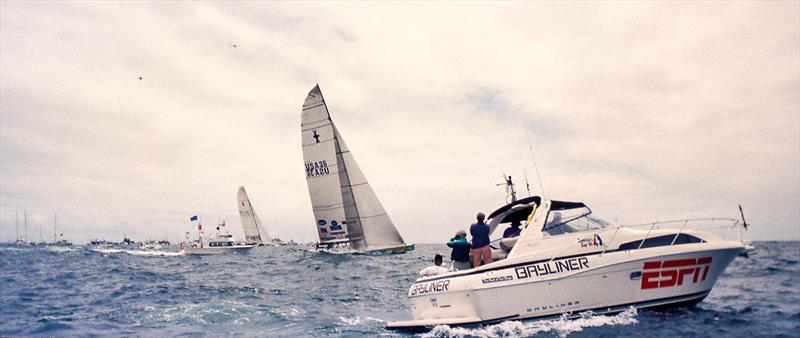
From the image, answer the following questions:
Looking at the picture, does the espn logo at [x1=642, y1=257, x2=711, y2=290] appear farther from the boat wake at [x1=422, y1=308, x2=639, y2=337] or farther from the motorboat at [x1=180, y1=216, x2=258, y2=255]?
the motorboat at [x1=180, y1=216, x2=258, y2=255]

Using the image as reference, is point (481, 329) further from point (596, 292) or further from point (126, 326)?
point (126, 326)

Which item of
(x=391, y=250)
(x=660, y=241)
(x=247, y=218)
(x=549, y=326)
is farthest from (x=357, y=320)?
(x=247, y=218)

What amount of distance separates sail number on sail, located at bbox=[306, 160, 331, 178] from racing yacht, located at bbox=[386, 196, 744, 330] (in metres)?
38.1

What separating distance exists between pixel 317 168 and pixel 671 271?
41.0 meters

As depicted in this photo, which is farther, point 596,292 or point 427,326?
point 427,326

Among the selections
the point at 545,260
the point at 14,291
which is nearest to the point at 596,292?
the point at 545,260

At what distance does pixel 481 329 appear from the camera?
10297mm

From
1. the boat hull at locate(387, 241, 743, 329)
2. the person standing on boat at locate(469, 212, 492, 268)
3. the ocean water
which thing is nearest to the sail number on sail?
the ocean water

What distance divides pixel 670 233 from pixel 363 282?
15.5 m

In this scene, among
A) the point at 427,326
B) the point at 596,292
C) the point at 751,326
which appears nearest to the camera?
the point at 751,326

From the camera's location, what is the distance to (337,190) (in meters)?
48.1

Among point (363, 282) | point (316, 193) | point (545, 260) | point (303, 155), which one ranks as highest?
point (303, 155)

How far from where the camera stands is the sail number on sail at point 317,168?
48.2 meters

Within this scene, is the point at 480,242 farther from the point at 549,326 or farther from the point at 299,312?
the point at 299,312
